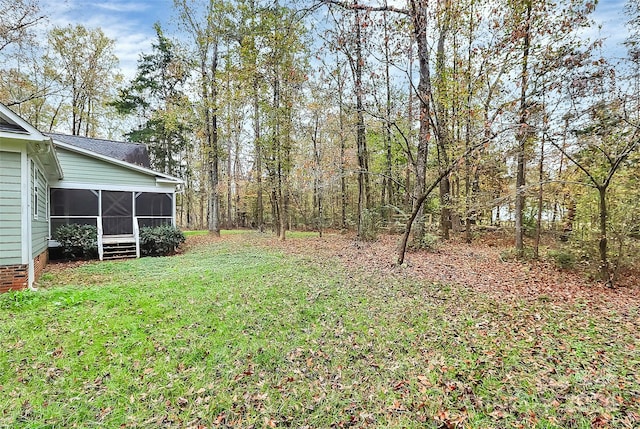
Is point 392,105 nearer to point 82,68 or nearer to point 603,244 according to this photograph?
point 603,244

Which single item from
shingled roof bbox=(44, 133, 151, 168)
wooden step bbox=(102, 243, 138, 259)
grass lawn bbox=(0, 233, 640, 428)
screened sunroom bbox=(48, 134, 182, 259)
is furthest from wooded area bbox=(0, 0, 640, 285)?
wooden step bbox=(102, 243, 138, 259)

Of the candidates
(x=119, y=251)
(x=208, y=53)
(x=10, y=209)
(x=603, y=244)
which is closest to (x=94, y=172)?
(x=119, y=251)

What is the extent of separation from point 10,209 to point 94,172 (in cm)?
587

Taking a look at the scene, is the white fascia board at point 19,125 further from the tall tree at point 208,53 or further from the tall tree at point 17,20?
the tall tree at point 208,53

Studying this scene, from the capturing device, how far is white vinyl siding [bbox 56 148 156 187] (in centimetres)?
1043

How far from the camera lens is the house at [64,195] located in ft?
18.7

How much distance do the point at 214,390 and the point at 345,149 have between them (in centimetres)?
1680

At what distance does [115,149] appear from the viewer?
13891 mm

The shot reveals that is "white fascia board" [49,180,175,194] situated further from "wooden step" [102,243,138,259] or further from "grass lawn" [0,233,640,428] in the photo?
"grass lawn" [0,233,640,428]

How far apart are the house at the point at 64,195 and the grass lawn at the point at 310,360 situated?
1.45 metres

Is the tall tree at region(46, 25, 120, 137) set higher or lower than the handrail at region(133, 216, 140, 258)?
higher

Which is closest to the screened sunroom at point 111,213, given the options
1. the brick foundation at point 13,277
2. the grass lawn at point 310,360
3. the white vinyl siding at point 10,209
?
the brick foundation at point 13,277

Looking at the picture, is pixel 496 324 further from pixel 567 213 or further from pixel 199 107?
pixel 199 107

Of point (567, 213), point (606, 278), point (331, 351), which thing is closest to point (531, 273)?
point (606, 278)
